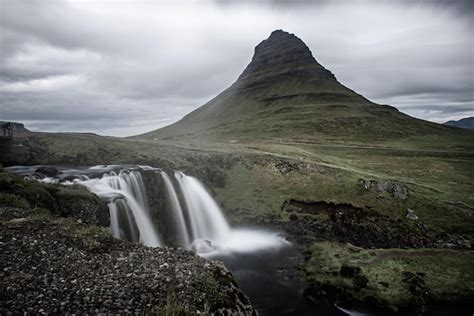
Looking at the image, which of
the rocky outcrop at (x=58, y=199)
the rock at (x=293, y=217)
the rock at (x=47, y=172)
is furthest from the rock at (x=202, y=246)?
the rock at (x=47, y=172)

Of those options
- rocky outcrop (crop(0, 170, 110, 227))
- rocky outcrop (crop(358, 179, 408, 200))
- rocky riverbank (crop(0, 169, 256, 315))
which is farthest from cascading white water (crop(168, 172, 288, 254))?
rocky outcrop (crop(358, 179, 408, 200))

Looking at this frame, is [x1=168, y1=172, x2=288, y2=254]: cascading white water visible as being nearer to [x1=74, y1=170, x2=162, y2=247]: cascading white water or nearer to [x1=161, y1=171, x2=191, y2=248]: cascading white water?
[x1=161, y1=171, x2=191, y2=248]: cascading white water

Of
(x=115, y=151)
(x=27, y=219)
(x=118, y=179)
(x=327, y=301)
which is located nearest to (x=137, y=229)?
(x=118, y=179)

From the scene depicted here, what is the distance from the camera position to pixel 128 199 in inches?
1230

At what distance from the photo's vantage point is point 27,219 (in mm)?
17469

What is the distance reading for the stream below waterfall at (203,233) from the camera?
960 inches

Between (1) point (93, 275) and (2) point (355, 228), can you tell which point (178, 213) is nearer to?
(2) point (355, 228)

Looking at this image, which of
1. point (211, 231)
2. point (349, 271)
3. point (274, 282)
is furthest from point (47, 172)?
point (349, 271)

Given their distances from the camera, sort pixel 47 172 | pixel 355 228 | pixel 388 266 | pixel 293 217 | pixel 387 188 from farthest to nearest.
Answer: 1. pixel 387 188
2. pixel 293 217
3. pixel 355 228
4. pixel 47 172
5. pixel 388 266

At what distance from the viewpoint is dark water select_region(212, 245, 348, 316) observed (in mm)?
22453

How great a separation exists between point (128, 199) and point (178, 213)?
720 centimetres

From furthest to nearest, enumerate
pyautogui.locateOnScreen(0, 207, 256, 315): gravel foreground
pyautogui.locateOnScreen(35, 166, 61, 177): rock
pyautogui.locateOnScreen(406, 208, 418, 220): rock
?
pyautogui.locateOnScreen(406, 208, 418, 220): rock < pyautogui.locateOnScreen(35, 166, 61, 177): rock < pyautogui.locateOnScreen(0, 207, 256, 315): gravel foreground

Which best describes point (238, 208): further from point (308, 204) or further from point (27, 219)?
point (27, 219)

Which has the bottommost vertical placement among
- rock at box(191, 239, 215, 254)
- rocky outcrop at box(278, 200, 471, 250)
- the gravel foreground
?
rock at box(191, 239, 215, 254)
